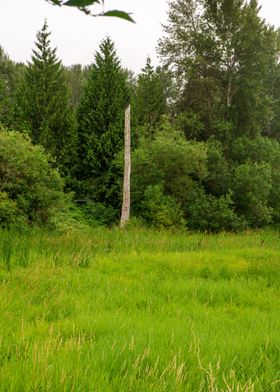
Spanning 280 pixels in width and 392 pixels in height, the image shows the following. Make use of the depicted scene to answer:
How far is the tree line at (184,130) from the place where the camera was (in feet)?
69.5

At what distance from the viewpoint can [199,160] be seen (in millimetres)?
21406

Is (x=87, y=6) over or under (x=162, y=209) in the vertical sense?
over

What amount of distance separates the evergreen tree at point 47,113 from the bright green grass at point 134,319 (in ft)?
48.9

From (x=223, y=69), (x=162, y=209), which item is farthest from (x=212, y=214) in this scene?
(x=223, y=69)

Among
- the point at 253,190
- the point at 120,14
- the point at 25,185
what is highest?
the point at 120,14

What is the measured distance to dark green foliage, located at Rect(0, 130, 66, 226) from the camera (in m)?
13.8

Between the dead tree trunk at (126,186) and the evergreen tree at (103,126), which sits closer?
the dead tree trunk at (126,186)

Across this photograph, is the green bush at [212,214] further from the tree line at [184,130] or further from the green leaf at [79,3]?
Answer: the green leaf at [79,3]

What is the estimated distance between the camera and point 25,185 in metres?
14.2

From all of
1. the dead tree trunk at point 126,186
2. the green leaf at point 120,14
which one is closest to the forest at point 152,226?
the green leaf at point 120,14

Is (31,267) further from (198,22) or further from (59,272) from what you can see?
(198,22)

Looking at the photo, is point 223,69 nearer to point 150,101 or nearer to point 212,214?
point 150,101

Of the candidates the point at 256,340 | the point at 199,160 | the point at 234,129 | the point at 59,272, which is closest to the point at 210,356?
the point at 256,340

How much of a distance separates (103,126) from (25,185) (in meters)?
13.1
